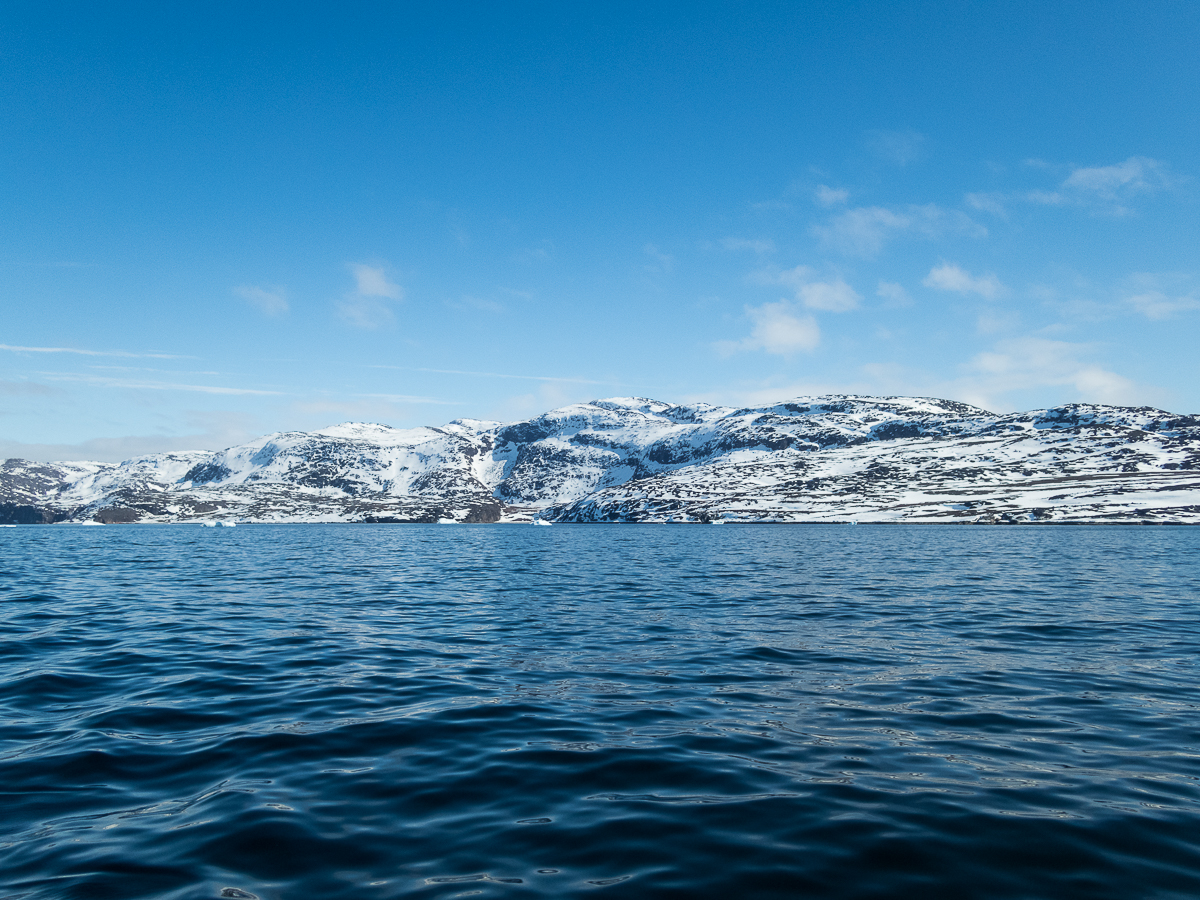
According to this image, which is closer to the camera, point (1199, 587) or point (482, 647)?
point (482, 647)

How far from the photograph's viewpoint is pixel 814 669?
18250 millimetres

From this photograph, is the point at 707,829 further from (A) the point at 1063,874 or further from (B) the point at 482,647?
(B) the point at 482,647

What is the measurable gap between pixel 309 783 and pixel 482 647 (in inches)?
471

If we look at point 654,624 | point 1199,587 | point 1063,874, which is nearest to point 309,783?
point 1063,874

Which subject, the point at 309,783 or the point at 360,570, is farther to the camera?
the point at 360,570

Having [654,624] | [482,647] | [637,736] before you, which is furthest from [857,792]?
[654,624]

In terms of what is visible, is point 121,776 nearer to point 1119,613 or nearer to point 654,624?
point 654,624

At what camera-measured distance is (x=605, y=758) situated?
1162 centimetres

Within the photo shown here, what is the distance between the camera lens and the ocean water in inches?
307

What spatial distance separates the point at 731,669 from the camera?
18469mm

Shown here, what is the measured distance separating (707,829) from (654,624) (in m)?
17.8

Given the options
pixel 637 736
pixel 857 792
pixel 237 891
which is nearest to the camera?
pixel 237 891

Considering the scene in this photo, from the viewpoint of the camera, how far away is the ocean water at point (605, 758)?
7.81m

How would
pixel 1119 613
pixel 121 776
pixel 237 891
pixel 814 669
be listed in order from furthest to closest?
pixel 1119 613
pixel 814 669
pixel 121 776
pixel 237 891
